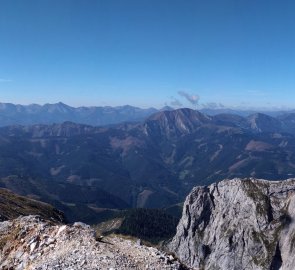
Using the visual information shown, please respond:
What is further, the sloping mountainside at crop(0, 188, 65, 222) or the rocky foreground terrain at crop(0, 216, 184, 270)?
the sloping mountainside at crop(0, 188, 65, 222)

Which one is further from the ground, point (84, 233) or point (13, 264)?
point (84, 233)

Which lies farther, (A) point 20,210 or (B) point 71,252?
(A) point 20,210

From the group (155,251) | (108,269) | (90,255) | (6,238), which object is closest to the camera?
(108,269)

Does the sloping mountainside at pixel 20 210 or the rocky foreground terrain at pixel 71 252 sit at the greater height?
the rocky foreground terrain at pixel 71 252

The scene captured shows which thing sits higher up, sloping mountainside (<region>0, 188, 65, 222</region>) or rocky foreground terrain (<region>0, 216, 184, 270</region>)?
rocky foreground terrain (<region>0, 216, 184, 270</region>)

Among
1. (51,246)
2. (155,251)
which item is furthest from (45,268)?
(155,251)

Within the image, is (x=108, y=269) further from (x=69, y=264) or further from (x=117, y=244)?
(x=117, y=244)

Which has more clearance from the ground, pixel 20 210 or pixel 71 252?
pixel 71 252

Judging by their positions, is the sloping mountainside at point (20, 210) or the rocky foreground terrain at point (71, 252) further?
the sloping mountainside at point (20, 210)
